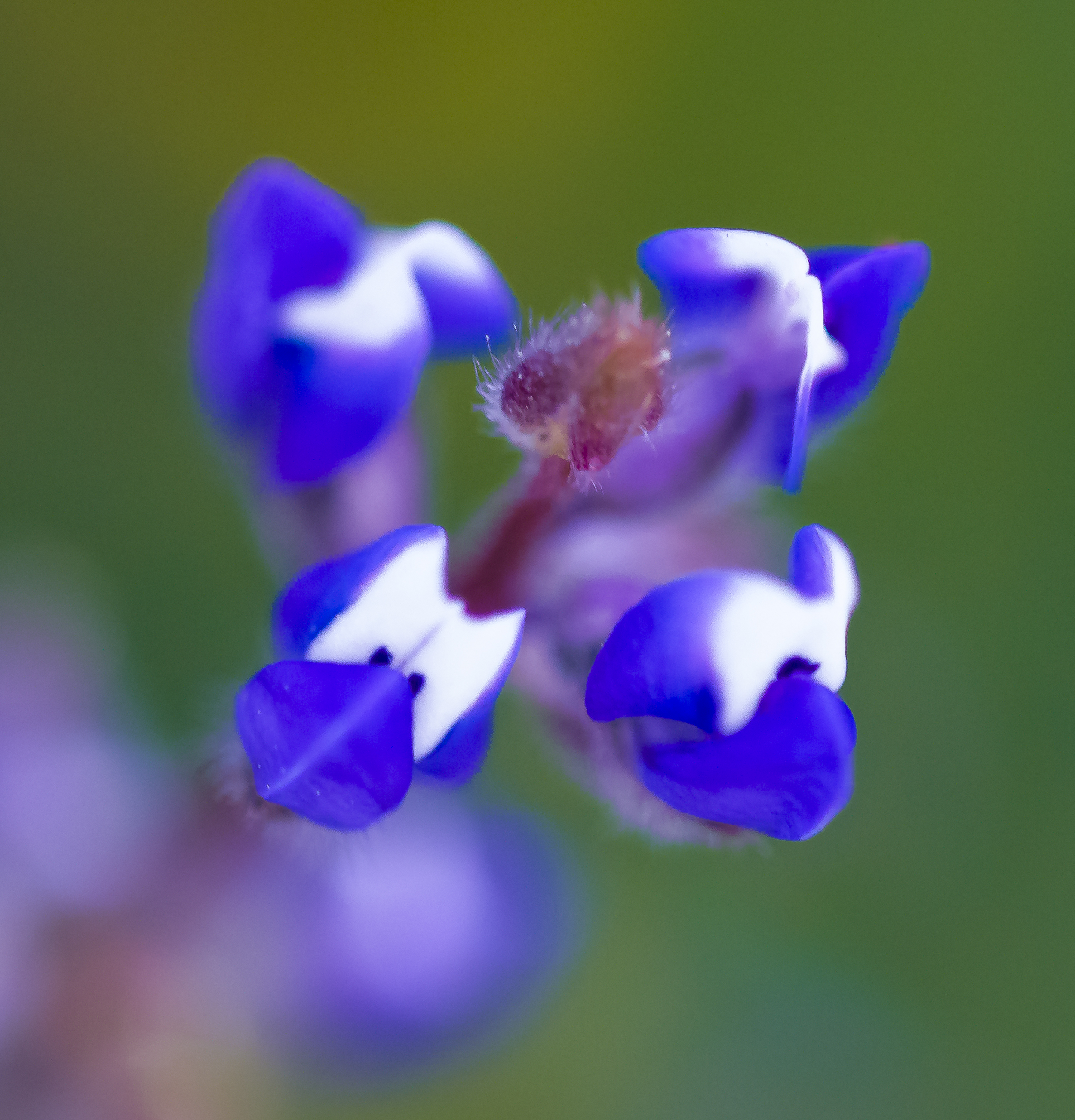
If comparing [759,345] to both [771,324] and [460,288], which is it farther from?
[460,288]

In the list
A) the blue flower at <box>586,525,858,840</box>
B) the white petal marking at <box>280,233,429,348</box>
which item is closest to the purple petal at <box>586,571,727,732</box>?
the blue flower at <box>586,525,858,840</box>

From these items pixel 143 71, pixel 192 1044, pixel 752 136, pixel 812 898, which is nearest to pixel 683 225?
pixel 752 136

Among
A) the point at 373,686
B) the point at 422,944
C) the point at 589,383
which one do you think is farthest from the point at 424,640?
the point at 422,944

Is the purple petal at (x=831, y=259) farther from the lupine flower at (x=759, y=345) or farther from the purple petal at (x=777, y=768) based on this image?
the purple petal at (x=777, y=768)

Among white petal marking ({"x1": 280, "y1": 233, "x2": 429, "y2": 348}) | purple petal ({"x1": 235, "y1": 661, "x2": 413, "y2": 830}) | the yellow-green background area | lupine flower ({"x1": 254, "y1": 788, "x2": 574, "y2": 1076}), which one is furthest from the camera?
the yellow-green background area

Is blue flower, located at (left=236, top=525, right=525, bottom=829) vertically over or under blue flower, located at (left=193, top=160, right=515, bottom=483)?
under

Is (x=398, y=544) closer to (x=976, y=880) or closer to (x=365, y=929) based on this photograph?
(x=365, y=929)

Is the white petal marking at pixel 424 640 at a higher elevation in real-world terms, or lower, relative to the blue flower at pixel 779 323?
lower

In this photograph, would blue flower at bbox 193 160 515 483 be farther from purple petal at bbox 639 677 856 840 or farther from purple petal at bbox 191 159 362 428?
purple petal at bbox 639 677 856 840

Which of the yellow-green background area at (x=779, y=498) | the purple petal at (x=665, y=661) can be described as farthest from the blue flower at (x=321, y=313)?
the yellow-green background area at (x=779, y=498)
